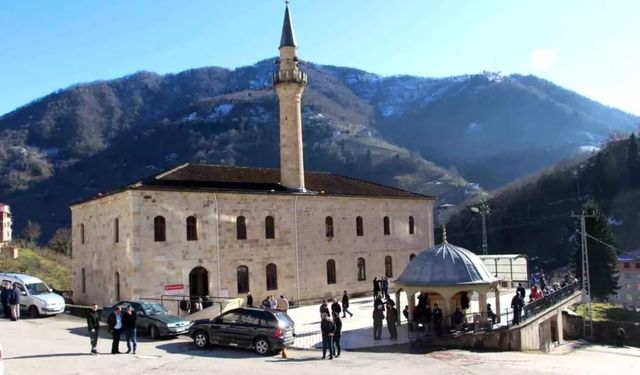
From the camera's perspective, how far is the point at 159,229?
103 ft

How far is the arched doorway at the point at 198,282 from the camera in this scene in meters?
32.4

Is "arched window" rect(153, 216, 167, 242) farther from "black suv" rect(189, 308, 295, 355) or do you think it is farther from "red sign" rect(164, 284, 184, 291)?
"black suv" rect(189, 308, 295, 355)

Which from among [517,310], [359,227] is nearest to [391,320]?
[517,310]

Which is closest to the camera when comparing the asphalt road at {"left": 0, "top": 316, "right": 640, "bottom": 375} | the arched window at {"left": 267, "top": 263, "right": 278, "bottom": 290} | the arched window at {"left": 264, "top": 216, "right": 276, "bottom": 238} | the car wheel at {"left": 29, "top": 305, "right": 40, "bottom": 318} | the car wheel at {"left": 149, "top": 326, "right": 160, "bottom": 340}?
the asphalt road at {"left": 0, "top": 316, "right": 640, "bottom": 375}

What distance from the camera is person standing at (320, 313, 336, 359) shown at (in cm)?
2002

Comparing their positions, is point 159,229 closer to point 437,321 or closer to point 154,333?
point 154,333

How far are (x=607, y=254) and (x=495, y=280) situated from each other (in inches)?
1600

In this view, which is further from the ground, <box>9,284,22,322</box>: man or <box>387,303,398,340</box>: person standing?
<box>9,284,22,322</box>: man

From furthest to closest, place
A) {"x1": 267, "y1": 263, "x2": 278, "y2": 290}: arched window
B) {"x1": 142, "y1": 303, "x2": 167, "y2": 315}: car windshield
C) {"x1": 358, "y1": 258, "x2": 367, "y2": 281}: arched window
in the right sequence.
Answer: {"x1": 358, "y1": 258, "x2": 367, "y2": 281}: arched window < {"x1": 267, "y1": 263, "x2": 278, "y2": 290}: arched window < {"x1": 142, "y1": 303, "x2": 167, "y2": 315}: car windshield

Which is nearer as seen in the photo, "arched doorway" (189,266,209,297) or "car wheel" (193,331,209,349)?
"car wheel" (193,331,209,349)

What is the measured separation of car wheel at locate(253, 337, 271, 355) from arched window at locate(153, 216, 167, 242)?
484 inches

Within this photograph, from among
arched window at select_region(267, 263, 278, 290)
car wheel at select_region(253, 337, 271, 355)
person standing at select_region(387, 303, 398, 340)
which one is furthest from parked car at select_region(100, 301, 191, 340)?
arched window at select_region(267, 263, 278, 290)

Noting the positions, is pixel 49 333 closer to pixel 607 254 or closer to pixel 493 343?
pixel 493 343

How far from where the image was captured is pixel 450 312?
26.2 meters
